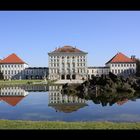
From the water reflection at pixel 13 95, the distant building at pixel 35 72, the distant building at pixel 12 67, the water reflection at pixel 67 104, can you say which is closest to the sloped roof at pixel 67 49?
the distant building at pixel 35 72

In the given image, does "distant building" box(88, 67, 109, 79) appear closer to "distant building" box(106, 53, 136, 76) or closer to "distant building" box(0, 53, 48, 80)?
"distant building" box(106, 53, 136, 76)

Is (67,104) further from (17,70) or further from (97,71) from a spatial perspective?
(17,70)

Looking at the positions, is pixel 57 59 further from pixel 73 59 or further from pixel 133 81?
pixel 133 81

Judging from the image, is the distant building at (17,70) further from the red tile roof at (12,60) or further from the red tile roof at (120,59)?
the red tile roof at (120,59)

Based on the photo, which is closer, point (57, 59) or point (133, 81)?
point (133, 81)

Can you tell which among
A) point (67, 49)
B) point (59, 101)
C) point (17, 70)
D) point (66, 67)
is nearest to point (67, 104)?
point (59, 101)

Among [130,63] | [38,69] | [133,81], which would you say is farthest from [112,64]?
[133,81]

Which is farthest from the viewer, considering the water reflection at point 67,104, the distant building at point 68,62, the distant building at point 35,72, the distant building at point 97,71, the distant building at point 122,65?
the distant building at point 35,72

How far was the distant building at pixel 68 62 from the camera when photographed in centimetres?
6694
